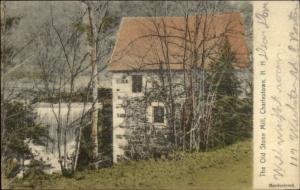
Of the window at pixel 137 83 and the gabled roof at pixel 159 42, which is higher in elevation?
the gabled roof at pixel 159 42

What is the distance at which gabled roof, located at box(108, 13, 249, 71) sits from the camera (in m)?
6.64

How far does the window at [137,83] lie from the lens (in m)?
6.66

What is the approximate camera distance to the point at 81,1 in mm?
6461

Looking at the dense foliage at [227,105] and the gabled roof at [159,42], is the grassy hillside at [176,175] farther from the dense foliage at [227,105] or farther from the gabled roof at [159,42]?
the gabled roof at [159,42]

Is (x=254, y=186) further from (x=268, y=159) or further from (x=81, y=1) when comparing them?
(x=81, y=1)

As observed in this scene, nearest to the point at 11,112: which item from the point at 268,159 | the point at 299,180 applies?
the point at 268,159

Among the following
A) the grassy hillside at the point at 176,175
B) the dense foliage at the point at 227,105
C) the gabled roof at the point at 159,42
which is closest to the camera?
the grassy hillside at the point at 176,175

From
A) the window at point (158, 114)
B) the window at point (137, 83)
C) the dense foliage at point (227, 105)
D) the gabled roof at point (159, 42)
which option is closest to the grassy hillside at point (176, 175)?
the dense foliage at point (227, 105)

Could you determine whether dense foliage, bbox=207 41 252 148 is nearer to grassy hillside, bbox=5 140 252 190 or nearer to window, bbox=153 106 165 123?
grassy hillside, bbox=5 140 252 190

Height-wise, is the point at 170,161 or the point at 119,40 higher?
the point at 119,40

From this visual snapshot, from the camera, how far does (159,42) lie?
22.0 ft

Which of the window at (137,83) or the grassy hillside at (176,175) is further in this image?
the window at (137,83)

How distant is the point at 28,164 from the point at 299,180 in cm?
347

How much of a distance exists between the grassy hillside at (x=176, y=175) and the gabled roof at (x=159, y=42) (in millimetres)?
1262
